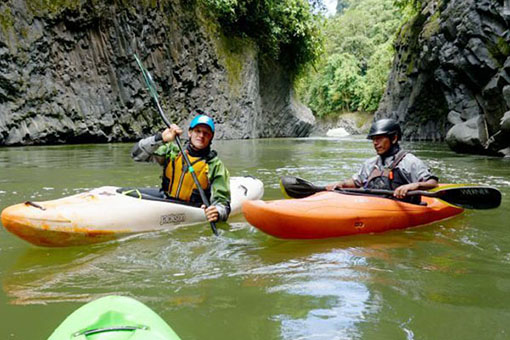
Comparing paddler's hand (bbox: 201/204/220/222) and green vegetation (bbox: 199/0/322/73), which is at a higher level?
green vegetation (bbox: 199/0/322/73)

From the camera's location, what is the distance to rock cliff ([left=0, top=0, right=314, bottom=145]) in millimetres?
12414

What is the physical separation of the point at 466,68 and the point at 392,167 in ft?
25.5

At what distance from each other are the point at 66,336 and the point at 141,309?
0.24 meters

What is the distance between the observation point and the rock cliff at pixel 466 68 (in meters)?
9.44

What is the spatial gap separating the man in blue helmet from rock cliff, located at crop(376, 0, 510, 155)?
6.81m

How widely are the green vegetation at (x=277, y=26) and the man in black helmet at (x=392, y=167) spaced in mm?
14995

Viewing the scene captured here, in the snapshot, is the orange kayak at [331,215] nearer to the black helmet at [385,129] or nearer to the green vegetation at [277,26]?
the black helmet at [385,129]

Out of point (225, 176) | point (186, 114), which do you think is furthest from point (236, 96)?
point (225, 176)

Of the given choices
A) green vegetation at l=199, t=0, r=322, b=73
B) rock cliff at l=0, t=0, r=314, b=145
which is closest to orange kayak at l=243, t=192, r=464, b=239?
rock cliff at l=0, t=0, r=314, b=145

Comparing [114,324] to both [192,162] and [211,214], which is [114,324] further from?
[192,162]

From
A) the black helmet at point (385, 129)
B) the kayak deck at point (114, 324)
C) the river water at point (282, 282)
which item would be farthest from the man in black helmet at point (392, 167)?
the kayak deck at point (114, 324)

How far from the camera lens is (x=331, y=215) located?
3.61 metres

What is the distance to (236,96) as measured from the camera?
20172 millimetres

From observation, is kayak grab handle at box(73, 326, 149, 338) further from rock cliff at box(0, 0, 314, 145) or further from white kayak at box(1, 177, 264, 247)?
rock cliff at box(0, 0, 314, 145)
